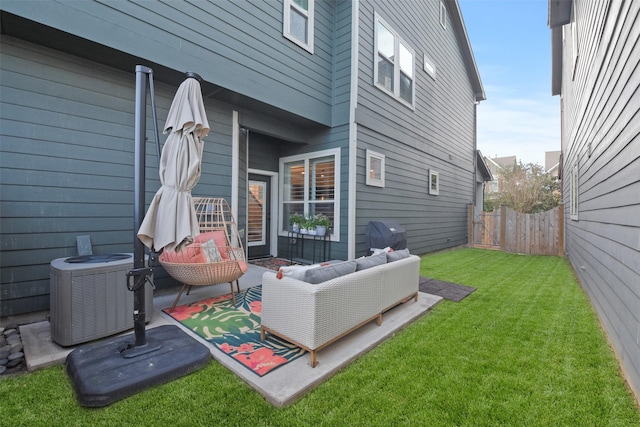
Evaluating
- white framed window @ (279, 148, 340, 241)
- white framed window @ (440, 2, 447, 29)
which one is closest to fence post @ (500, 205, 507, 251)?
white framed window @ (440, 2, 447, 29)

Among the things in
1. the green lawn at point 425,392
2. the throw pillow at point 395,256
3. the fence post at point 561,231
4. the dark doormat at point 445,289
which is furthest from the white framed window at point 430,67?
the green lawn at point 425,392

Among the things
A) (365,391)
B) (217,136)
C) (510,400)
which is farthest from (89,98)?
(510,400)

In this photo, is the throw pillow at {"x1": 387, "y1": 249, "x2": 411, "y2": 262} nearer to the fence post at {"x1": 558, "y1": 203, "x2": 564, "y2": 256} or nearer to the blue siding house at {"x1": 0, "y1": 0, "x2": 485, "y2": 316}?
the blue siding house at {"x1": 0, "y1": 0, "x2": 485, "y2": 316}

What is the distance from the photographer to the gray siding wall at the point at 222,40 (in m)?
3.04

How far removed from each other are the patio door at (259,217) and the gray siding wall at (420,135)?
225 centimetres

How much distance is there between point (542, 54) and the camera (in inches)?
537

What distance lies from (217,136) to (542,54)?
16234 mm

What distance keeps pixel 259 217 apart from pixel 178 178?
Answer: 13.8 ft

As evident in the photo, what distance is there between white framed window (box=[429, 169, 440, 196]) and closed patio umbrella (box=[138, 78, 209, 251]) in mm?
7134

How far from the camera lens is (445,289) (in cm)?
452

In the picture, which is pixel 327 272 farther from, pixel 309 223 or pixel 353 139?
pixel 353 139

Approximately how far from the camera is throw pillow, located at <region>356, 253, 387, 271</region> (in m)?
2.92

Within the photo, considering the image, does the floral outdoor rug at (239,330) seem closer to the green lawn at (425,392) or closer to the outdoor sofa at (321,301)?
the outdoor sofa at (321,301)

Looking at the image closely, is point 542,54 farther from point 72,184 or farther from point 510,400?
point 72,184
